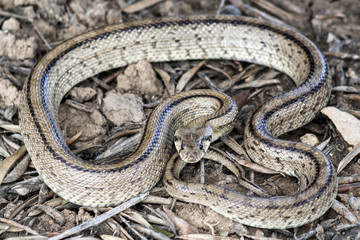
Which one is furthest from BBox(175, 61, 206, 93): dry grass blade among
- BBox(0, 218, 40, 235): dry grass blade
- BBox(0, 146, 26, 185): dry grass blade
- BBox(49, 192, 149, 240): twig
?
BBox(0, 218, 40, 235): dry grass blade

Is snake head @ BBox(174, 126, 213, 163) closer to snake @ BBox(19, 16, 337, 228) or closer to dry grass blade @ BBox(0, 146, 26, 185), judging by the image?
snake @ BBox(19, 16, 337, 228)

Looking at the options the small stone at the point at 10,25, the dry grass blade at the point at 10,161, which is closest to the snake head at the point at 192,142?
the dry grass blade at the point at 10,161

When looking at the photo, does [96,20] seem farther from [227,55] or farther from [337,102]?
[337,102]

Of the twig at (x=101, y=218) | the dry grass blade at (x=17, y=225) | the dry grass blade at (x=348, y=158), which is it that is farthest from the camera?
the dry grass blade at (x=348, y=158)

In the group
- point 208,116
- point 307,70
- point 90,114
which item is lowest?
point 90,114

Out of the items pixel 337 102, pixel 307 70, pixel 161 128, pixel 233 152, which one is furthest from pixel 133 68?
pixel 337 102

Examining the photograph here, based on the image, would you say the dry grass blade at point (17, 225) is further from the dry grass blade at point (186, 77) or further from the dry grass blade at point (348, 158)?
the dry grass blade at point (348, 158)

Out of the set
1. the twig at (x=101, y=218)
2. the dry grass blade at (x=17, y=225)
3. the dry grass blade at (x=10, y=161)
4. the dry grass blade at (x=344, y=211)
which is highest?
the dry grass blade at (x=344, y=211)
